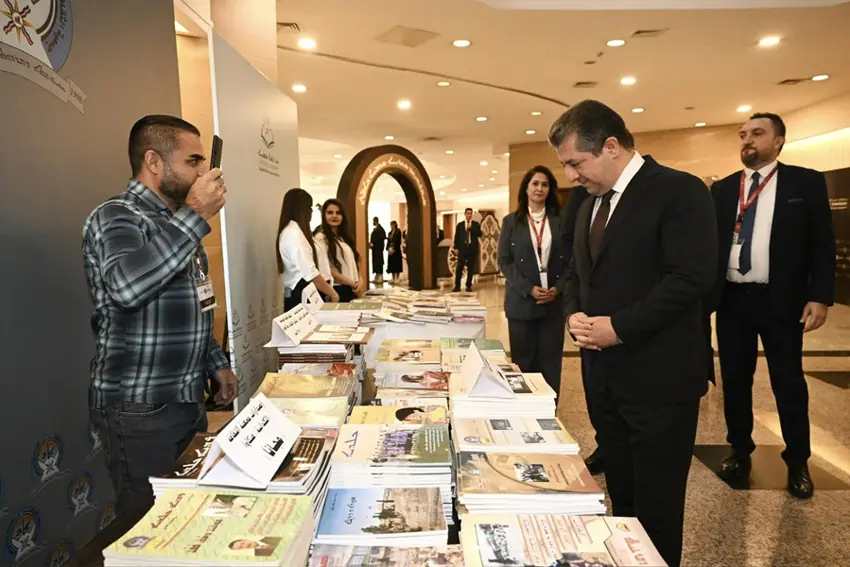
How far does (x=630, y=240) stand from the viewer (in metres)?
1.38

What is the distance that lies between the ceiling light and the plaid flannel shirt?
3830 mm

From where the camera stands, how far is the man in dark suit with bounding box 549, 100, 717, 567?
1328mm

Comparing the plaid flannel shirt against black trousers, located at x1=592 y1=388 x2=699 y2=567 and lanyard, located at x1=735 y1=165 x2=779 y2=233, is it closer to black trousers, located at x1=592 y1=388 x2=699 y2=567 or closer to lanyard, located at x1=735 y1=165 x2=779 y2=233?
black trousers, located at x1=592 y1=388 x2=699 y2=567

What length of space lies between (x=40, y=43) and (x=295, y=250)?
166 centimetres

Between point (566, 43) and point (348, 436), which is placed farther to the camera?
point (566, 43)

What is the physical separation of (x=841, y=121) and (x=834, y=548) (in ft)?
26.5

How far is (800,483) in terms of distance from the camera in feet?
7.89

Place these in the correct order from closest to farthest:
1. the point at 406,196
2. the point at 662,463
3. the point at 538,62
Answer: the point at 662,463 → the point at 538,62 → the point at 406,196

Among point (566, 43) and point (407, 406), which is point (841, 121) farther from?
point (407, 406)

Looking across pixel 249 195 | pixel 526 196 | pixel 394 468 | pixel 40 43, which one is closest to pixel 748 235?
pixel 526 196

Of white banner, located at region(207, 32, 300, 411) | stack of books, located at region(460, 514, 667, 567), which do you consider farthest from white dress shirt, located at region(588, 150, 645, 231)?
white banner, located at region(207, 32, 300, 411)

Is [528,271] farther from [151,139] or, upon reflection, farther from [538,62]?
[538,62]

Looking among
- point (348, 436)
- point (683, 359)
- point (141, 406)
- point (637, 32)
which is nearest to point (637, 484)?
point (683, 359)

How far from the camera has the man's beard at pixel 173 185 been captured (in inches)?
57.2
